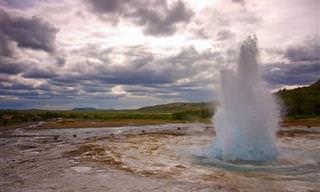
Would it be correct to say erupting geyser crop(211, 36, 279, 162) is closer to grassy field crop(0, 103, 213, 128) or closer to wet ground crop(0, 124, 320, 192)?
wet ground crop(0, 124, 320, 192)

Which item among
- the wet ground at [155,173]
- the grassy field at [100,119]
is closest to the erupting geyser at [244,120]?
the wet ground at [155,173]

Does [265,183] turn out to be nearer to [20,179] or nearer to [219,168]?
[219,168]

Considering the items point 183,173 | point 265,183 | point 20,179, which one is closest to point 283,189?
point 265,183

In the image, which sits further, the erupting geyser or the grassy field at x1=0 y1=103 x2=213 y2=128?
the grassy field at x1=0 y1=103 x2=213 y2=128

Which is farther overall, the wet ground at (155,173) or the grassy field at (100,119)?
the grassy field at (100,119)

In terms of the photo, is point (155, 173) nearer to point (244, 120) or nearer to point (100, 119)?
point (244, 120)

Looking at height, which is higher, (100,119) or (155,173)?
(100,119)

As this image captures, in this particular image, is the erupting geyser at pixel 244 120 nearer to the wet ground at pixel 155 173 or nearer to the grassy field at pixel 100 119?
the wet ground at pixel 155 173

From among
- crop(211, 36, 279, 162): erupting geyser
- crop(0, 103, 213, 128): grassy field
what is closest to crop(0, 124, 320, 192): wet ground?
crop(211, 36, 279, 162): erupting geyser

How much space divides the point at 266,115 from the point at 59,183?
12.5 m

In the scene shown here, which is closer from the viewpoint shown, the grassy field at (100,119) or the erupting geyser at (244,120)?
the erupting geyser at (244,120)

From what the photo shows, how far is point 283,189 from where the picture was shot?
1120 centimetres

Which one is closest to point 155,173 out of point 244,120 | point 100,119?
point 244,120

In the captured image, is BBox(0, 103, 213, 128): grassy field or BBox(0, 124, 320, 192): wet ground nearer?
BBox(0, 124, 320, 192): wet ground
